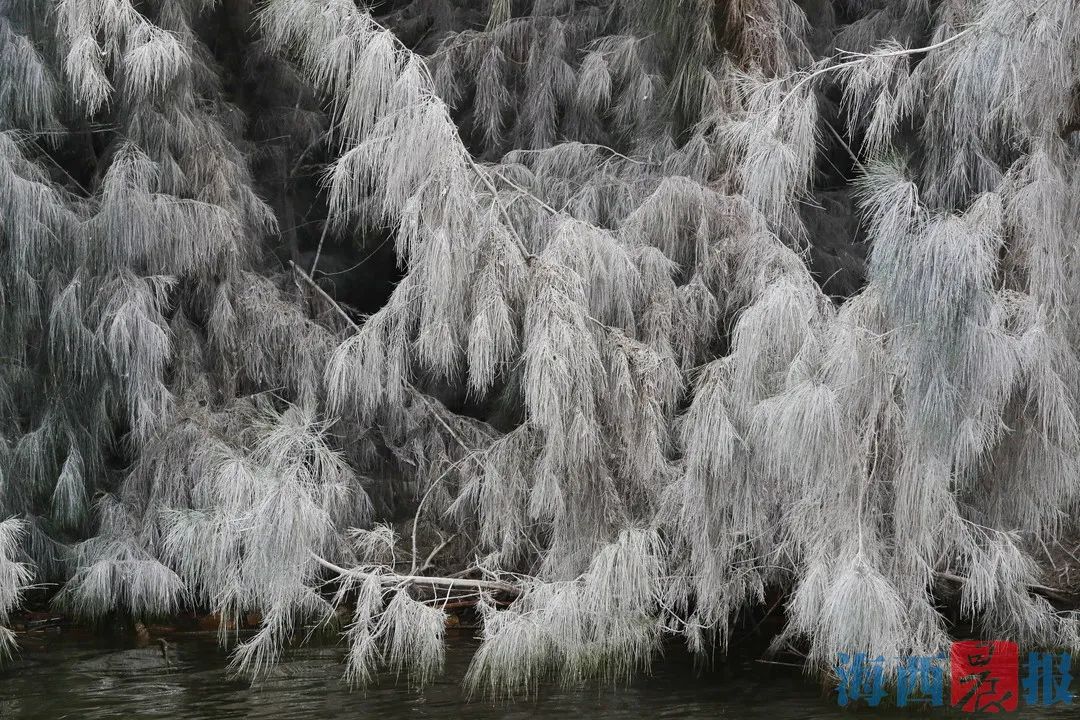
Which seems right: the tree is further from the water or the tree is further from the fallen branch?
the water

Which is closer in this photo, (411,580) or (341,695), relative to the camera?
(411,580)

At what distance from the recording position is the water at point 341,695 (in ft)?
12.5

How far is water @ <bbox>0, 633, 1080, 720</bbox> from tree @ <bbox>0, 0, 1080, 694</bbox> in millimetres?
172

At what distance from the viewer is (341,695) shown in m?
4.08

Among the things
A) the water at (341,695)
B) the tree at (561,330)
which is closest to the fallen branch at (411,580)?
the tree at (561,330)

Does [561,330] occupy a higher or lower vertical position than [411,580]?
higher

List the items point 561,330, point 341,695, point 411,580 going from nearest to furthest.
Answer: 1. point 561,330
2. point 411,580
3. point 341,695

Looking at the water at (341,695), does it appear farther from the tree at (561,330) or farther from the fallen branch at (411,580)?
the fallen branch at (411,580)

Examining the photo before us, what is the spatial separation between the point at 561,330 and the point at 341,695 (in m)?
1.64

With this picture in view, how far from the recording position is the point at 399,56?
4000 mm

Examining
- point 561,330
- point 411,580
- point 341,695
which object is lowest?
point 341,695

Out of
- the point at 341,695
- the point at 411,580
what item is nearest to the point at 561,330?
the point at 411,580

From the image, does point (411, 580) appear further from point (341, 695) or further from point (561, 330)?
point (561, 330)

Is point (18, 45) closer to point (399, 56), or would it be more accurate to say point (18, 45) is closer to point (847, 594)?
point (399, 56)
